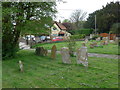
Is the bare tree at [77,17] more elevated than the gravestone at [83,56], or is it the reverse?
the bare tree at [77,17]

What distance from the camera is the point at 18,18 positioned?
9156 mm

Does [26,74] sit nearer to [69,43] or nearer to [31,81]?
[31,81]

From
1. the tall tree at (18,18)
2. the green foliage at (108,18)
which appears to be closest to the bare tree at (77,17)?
the green foliage at (108,18)

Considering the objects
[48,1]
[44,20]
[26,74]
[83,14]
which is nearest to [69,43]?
[44,20]

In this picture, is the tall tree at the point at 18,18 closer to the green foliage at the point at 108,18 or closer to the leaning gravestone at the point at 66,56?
the leaning gravestone at the point at 66,56

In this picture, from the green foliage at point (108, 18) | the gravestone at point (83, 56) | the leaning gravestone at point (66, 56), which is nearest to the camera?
the gravestone at point (83, 56)

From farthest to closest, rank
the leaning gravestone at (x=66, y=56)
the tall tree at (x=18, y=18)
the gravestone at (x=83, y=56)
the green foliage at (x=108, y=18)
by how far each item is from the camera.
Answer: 1. the green foliage at (x=108, y=18)
2. the tall tree at (x=18, y=18)
3. the leaning gravestone at (x=66, y=56)
4. the gravestone at (x=83, y=56)

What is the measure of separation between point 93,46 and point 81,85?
45.5 feet

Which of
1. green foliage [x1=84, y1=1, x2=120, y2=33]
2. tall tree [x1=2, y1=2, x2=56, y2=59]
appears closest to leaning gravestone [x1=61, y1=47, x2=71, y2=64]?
tall tree [x1=2, y1=2, x2=56, y2=59]

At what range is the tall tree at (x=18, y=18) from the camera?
924cm

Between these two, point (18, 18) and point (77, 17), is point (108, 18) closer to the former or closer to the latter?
point (77, 17)

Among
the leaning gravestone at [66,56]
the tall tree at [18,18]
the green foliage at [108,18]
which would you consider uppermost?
the green foliage at [108,18]

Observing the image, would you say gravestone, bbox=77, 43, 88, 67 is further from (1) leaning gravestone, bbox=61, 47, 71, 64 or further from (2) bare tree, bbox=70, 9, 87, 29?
(2) bare tree, bbox=70, 9, 87, 29

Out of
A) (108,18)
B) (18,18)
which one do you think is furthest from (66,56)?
(108,18)
